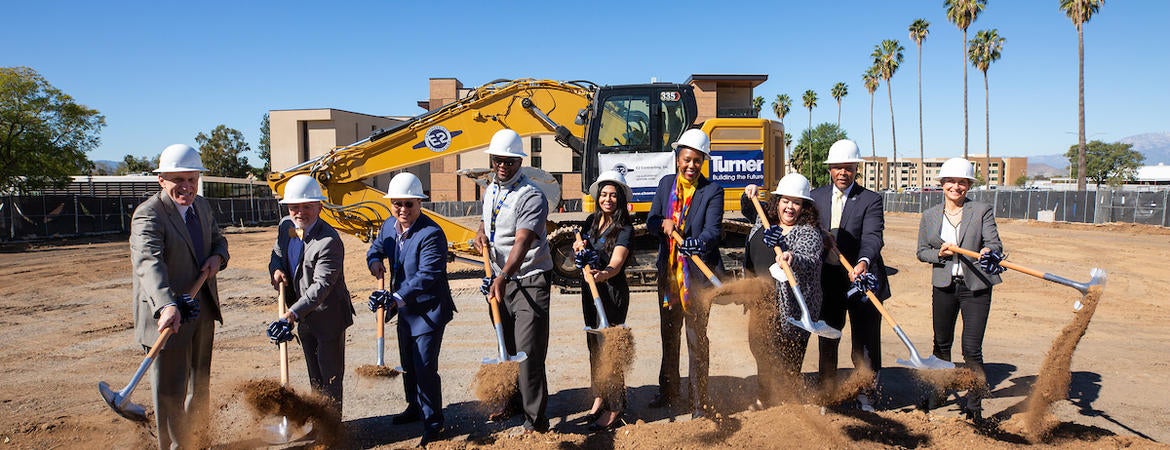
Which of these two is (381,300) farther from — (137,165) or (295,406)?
(137,165)

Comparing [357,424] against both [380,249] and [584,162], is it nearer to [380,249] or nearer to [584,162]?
[380,249]

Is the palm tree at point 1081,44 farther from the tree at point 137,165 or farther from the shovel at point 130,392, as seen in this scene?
the tree at point 137,165

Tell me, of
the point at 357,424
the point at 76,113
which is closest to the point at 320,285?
the point at 357,424

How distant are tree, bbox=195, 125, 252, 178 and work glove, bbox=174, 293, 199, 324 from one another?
75.0 m

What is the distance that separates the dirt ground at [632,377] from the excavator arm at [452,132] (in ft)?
5.76

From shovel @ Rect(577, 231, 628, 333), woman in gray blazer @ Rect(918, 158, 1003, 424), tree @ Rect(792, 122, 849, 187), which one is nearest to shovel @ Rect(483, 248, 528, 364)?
shovel @ Rect(577, 231, 628, 333)

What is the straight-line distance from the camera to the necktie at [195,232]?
13.5ft

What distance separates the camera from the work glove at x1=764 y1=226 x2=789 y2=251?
4.51 metres

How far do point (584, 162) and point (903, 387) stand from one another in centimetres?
533

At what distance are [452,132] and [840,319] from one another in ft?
25.5

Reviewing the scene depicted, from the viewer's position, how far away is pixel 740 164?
31.5ft

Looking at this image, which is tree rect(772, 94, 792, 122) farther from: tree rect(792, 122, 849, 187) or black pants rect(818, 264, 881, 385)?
black pants rect(818, 264, 881, 385)

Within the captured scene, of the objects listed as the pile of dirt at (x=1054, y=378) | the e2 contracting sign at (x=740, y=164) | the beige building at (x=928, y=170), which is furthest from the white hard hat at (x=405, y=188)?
the beige building at (x=928, y=170)

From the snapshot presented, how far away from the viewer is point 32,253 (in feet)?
64.6
